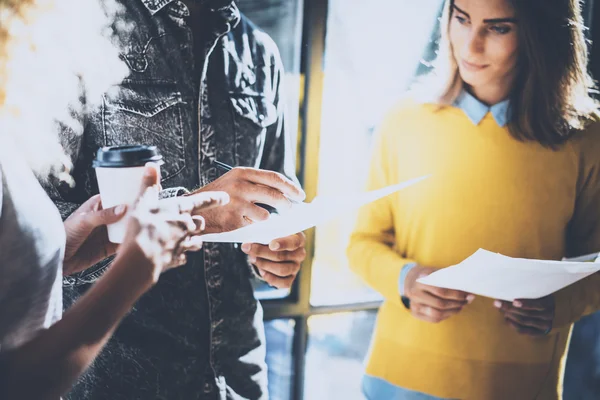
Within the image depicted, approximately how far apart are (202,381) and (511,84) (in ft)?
3.64

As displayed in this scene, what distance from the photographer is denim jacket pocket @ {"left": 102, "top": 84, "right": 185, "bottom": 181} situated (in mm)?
1071

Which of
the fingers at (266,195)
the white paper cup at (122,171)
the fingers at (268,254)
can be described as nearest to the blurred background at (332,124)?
the fingers at (268,254)

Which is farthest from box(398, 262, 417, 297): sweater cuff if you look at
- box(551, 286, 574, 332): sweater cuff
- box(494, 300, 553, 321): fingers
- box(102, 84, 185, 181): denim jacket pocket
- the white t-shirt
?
the white t-shirt

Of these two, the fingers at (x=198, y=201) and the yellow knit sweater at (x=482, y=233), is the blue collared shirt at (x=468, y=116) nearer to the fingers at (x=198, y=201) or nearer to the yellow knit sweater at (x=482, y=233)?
the yellow knit sweater at (x=482, y=233)

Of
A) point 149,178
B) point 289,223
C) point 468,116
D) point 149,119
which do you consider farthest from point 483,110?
point 149,178

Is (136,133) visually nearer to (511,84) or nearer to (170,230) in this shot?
(170,230)

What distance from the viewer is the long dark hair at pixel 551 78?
1.30 meters

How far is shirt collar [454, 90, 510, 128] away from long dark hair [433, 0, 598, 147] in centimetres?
2

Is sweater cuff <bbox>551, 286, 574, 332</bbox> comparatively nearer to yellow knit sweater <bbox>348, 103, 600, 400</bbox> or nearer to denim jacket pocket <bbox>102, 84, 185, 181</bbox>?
yellow knit sweater <bbox>348, 103, 600, 400</bbox>

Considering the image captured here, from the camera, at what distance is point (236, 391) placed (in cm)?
125

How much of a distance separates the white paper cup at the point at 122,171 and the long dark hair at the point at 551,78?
973mm

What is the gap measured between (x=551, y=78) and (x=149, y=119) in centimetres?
104

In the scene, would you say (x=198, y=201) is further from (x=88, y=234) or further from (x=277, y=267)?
(x=277, y=267)

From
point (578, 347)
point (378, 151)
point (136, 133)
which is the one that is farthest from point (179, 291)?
point (578, 347)
